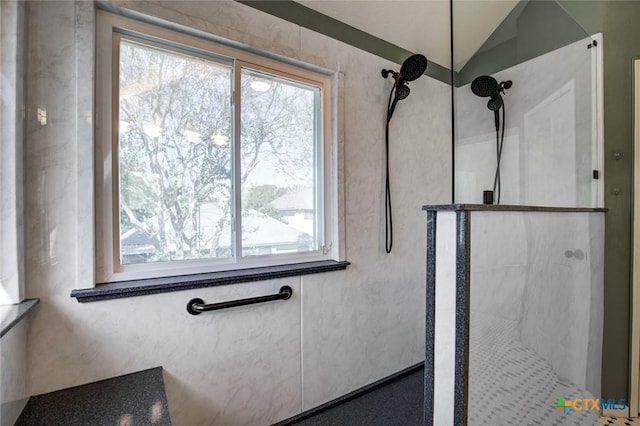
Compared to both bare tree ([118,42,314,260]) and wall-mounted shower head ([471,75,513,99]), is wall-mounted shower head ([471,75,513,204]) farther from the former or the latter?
bare tree ([118,42,314,260])

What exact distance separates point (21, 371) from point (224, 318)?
69 centimetres

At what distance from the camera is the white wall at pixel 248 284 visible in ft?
3.36

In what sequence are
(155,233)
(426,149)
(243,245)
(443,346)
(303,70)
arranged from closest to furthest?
(443,346), (155,233), (243,245), (303,70), (426,149)

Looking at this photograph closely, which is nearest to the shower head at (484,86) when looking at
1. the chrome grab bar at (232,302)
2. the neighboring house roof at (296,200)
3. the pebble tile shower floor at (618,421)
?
the neighboring house roof at (296,200)

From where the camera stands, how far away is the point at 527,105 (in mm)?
1759

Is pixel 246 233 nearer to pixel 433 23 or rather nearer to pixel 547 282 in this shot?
pixel 547 282

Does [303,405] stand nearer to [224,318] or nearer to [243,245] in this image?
[224,318]

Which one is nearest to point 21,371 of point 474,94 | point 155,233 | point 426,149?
point 155,233

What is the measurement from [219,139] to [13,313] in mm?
1007

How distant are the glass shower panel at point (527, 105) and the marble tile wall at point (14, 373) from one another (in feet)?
7.57

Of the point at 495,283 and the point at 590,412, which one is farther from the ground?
the point at 495,283

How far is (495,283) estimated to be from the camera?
973 mm

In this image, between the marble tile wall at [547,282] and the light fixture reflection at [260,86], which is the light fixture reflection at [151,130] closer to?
the light fixture reflection at [260,86]

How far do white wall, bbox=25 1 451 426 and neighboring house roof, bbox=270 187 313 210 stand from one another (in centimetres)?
22
